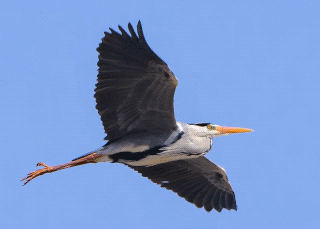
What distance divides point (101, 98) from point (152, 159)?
4.08 ft

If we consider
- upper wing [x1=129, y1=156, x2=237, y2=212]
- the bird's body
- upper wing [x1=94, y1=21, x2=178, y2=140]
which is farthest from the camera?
upper wing [x1=129, y1=156, x2=237, y2=212]

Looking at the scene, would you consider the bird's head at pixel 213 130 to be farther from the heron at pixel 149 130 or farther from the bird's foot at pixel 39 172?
the bird's foot at pixel 39 172

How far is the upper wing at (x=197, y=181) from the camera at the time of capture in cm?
1066

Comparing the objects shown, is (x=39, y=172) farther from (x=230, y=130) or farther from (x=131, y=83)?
(x=230, y=130)

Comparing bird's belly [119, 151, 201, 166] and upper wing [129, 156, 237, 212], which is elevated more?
bird's belly [119, 151, 201, 166]

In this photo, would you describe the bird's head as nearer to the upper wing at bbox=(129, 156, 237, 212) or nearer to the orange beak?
the orange beak

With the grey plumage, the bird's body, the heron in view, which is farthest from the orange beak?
the bird's body

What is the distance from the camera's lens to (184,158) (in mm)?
10000

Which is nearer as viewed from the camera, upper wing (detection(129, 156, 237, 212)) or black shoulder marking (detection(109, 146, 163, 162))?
black shoulder marking (detection(109, 146, 163, 162))

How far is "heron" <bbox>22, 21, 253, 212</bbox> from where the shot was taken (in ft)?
29.3

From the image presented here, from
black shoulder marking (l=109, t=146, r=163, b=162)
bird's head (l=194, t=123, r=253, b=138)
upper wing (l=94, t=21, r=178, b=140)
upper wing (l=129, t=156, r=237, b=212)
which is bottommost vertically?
upper wing (l=129, t=156, r=237, b=212)

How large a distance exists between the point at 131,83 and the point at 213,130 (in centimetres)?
167

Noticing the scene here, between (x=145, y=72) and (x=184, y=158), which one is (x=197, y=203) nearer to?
(x=184, y=158)

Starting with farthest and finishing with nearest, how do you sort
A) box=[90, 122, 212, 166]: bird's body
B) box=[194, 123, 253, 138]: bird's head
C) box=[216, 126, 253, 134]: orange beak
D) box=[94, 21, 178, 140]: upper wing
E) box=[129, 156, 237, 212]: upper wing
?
box=[129, 156, 237, 212]: upper wing < box=[216, 126, 253, 134]: orange beak < box=[194, 123, 253, 138]: bird's head < box=[90, 122, 212, 166]: bird's body < box=[94, 21, 178, 140]: upper wing
